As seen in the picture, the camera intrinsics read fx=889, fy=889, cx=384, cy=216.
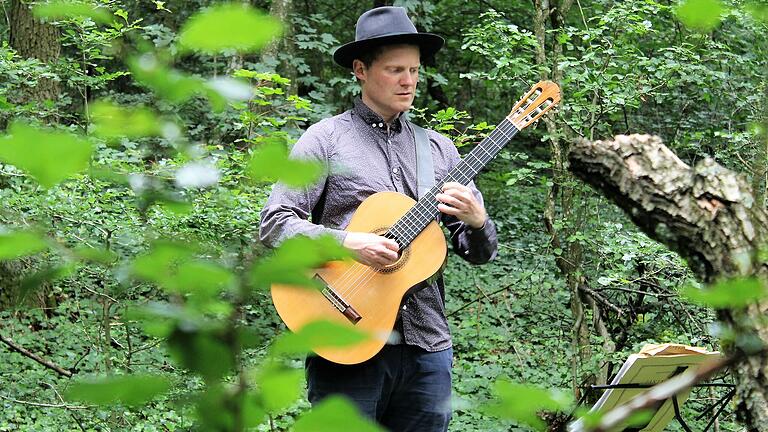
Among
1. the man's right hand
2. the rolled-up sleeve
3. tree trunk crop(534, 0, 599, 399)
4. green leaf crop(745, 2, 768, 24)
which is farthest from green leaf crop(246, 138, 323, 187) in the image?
tree trunk crop(534, 0, 599, 399)

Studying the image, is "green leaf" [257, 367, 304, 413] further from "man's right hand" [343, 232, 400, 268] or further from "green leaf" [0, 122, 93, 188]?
"man's right hand" [343, 232, 400, 268]

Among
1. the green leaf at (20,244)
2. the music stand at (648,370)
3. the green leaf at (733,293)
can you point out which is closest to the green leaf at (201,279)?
the green leaf at (20,244)

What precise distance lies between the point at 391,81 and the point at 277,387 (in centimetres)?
239

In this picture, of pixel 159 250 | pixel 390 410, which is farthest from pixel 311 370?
pixel 159 250

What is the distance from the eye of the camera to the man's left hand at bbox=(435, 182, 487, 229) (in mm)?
2670

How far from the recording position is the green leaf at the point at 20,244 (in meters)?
0.61

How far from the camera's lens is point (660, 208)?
122cm

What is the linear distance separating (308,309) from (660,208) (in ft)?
4.02

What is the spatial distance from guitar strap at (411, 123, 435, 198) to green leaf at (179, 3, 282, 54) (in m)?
2.31

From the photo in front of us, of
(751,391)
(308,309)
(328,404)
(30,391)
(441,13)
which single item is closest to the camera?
(328,404)

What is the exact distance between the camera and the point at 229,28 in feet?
1.66

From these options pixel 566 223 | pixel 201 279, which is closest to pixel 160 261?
pixel 201 279

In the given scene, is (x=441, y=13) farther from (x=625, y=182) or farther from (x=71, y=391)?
(x=71, y=391)

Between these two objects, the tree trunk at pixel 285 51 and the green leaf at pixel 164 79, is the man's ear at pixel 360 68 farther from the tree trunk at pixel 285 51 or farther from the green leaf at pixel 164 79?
the tree trunk at pixel 285 51
